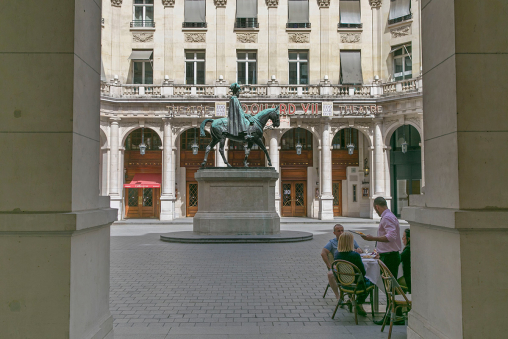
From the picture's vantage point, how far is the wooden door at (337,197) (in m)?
35.0

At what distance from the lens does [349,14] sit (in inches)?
1307

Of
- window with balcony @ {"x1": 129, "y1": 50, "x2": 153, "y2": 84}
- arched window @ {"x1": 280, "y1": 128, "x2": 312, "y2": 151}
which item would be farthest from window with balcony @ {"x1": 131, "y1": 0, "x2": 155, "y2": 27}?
arched window @ {"x1": 280, "y1": 128, "x2": 312, "y2": 151}

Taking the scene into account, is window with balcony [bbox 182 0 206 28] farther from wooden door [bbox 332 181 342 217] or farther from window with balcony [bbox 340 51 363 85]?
wooden door [bbox 332 181 342 217]

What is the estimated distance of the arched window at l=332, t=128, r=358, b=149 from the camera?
35.3 m

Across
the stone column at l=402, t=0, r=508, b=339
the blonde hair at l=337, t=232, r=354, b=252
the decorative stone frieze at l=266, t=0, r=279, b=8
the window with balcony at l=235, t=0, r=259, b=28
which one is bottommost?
the blonde hair at l=337, t=232, r=354, b=252

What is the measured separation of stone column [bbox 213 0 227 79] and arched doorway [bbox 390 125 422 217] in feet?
47.3

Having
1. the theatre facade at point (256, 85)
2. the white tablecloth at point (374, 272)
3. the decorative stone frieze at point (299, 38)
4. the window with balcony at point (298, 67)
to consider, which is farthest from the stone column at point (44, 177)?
the decorative stone frieze at point (299, 38)

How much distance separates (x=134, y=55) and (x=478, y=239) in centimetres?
3193

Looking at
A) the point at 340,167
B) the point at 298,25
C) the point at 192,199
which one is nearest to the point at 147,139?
the point at 192,199

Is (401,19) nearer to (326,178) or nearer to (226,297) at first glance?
(326,178)

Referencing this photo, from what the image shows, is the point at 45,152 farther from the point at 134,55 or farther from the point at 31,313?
the point at 134,55

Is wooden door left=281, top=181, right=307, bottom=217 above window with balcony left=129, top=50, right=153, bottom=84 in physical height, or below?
below

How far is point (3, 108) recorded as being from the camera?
4.04 metres

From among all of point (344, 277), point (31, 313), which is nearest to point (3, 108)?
point (31, 313)
